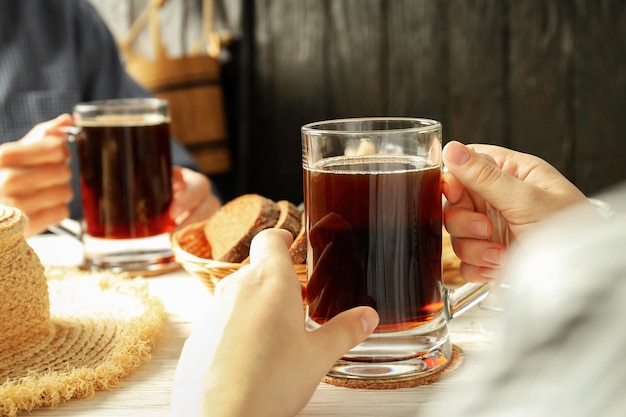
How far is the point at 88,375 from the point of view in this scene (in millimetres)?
721

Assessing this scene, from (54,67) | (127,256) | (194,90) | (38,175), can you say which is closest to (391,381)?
(127,256)

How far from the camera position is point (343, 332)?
0.64 meters

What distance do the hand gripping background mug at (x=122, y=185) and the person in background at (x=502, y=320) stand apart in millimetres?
512

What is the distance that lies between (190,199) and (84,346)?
Result: 23.2 inches

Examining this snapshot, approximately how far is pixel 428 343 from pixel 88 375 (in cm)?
33

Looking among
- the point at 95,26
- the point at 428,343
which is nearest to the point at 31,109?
the point at 95,26

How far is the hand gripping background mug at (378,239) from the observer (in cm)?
Answer: 70

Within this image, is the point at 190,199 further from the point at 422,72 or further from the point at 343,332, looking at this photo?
the point at 422,72

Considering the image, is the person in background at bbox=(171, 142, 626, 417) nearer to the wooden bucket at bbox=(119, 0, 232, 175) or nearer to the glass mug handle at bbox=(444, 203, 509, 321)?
the glass mug handle at bbox=(444, 203, 509, 321)

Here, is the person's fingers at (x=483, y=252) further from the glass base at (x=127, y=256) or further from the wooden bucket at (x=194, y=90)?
the wooden bucket at (x=194, y=90)

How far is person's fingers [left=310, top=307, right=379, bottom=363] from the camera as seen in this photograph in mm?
617

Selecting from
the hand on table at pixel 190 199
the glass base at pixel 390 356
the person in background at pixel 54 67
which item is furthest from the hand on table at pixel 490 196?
the person in background at pixel 54 67

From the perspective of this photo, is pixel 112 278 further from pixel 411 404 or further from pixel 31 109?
pixel 31 109

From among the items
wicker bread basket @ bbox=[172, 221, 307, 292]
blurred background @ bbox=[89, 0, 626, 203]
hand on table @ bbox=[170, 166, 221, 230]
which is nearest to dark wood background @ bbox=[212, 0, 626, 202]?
blurred background @ bbox=[89, 0, 626, 203]
